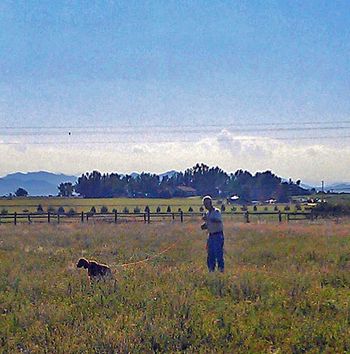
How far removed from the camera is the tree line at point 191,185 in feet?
294

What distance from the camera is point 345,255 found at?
1451 cm

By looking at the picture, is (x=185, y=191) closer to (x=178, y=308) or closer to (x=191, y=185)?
(x=191, y=185)

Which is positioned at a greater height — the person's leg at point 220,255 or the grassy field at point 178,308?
the person's leg at point 220,255

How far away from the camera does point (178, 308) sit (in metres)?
7.91

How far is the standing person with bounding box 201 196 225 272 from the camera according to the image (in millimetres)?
12117

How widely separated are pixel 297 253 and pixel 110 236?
8.24 metres

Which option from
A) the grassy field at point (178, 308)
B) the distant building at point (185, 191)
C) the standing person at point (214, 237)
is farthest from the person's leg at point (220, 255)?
the distant building at point (185, 191)

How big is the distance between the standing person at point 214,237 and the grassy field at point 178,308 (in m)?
0.74

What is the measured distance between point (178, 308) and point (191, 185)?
98.5 meters

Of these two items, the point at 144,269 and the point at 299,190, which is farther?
the point at 299,190

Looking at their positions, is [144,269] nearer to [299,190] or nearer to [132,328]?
[132,328]

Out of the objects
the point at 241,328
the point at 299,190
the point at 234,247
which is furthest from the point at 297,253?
the point at 299,190

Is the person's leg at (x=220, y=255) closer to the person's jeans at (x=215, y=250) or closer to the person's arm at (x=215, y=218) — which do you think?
the person's jeans at (x=215, y=250)

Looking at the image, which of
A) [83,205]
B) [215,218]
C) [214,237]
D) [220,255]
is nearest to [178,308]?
[220,255]
